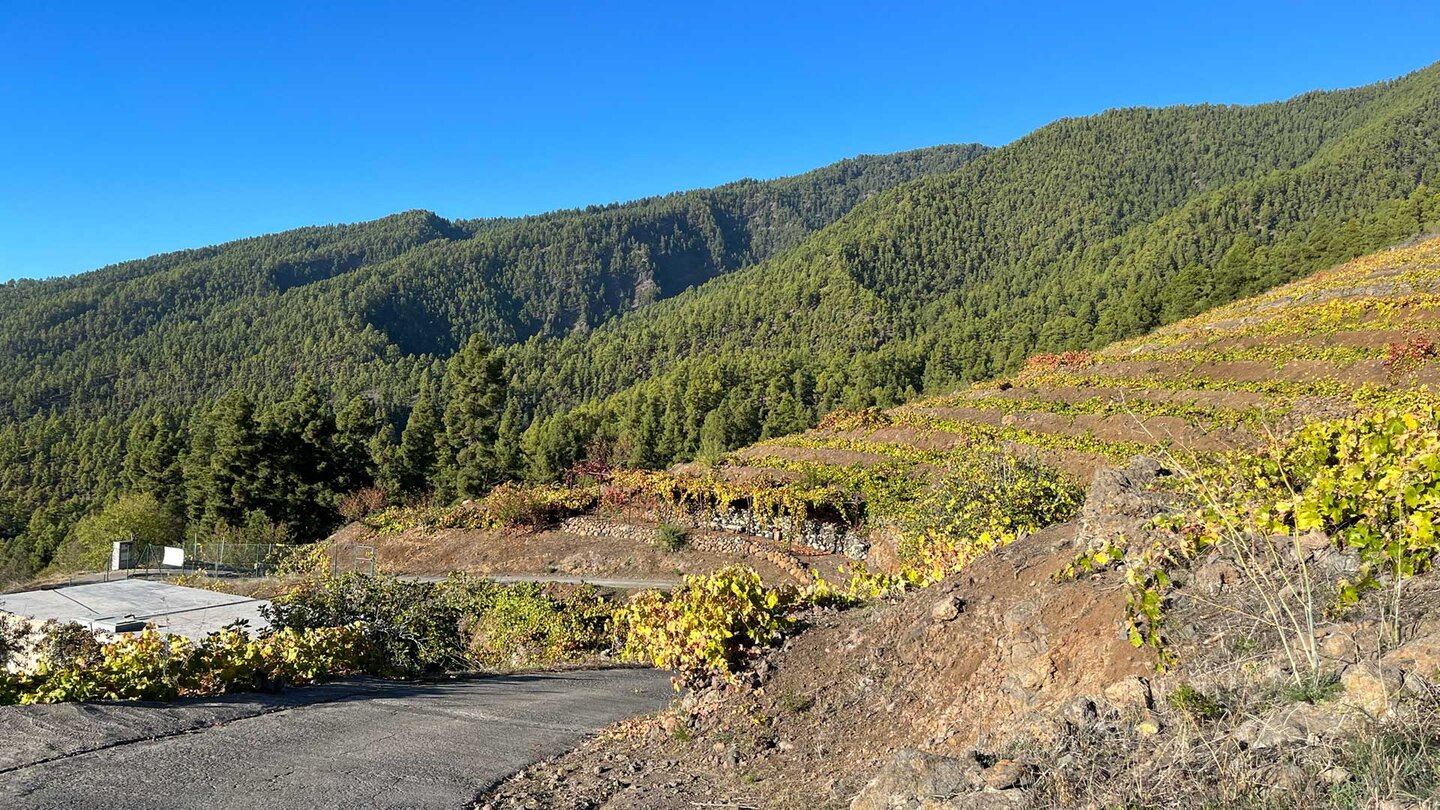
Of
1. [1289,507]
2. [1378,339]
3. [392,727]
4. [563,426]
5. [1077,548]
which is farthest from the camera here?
[563,426]

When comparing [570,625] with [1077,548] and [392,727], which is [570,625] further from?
[1077,548]

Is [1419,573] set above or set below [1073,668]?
above

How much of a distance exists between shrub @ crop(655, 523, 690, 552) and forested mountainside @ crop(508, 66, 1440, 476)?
112 ft

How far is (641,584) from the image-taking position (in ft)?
61.5

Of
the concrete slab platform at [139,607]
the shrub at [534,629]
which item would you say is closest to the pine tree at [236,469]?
the concrete slab platform at [139,607]

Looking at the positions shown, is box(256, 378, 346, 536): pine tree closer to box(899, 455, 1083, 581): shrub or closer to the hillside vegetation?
box(899, 455, 1083, 581): shrub

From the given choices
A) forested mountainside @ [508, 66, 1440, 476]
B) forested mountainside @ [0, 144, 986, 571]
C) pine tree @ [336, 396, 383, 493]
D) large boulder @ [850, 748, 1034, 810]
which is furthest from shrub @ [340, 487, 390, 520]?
forested mountainside @ [0, 144, 986, 571]

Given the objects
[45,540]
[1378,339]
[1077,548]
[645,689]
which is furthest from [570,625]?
[45,540]

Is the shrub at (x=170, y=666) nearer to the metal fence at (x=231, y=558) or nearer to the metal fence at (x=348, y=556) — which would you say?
the metal fence at (x=348, y=556)

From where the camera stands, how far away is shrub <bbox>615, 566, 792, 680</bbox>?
19.5 ft

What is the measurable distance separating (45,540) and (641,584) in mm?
70709

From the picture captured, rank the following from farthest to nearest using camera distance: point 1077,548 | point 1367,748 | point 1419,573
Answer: point 1077,548 < point 1419,573 < point 1367,748

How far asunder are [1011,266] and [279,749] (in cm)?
13786

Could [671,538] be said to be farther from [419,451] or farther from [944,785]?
[419,451]
